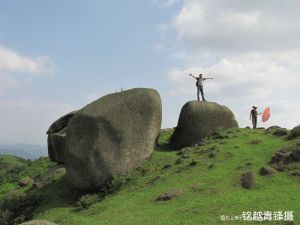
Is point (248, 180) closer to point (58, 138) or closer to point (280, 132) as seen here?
point (280, 132)

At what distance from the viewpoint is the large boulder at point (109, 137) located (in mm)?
28656

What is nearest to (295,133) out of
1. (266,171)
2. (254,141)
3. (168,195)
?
(254,141)

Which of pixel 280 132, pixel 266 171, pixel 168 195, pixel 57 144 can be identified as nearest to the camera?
pixel 168 195

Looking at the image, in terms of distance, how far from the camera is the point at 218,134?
3284cm

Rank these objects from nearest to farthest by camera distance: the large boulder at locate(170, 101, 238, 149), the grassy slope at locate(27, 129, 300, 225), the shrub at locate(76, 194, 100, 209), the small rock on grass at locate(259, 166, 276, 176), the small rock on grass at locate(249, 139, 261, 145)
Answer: the grassy slope at locate(27, 129, 300, 225) < the small rock on grass at locate(259, 166, 276, 176) < the shrub at locate(76, 194, 100, 209) < the small rock on grass at locate(249, 139, 261, 145) < the large boulder at locate(170, 101, 238, 149)

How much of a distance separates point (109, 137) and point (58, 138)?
8.86 meters

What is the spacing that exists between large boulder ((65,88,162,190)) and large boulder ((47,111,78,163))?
6332 mm

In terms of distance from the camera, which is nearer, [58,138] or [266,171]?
[266,171]

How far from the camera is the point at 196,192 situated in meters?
23.0

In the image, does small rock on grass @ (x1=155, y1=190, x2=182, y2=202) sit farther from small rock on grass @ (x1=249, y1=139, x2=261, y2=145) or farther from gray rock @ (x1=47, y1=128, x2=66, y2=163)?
gray rock @ (x1=47, y1=128, x2=66, y2=163)

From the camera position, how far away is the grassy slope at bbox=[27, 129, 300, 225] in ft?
65.8

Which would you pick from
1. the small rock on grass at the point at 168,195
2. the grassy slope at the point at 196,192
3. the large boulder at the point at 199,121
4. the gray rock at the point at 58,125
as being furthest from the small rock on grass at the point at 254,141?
the gray rock at the point at 58,125

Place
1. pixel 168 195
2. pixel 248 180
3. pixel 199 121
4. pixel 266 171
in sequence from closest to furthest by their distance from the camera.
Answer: pixel 248 180
pixel 168 195
pixel 266 171
pixel 199 121

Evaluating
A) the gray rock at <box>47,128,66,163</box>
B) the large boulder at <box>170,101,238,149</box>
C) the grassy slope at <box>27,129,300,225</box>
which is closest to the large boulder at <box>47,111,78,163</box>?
the gray rock at <box>47,128,66,163</box>
